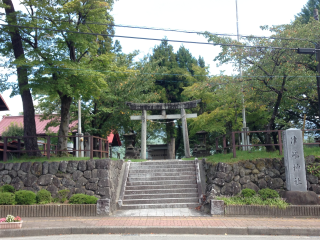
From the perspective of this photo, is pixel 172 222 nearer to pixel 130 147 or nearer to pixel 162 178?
pixel 162 178

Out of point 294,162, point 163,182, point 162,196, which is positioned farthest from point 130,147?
point 294,162

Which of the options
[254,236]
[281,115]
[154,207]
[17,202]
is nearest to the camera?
[254,236]

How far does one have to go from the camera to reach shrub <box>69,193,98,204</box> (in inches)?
409

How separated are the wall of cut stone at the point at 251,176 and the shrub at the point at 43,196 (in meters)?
6.17

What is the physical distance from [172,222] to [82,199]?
3582mm

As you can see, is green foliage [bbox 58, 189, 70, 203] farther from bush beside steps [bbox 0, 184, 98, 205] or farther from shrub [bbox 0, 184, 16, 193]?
shrub [bbox 0, 184, 16, 193]

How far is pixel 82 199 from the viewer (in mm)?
10414

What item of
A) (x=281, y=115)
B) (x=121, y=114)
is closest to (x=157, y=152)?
(x=121, y=114)

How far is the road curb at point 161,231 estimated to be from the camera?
26.4 feet

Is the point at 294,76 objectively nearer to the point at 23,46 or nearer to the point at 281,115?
the point at 281,115

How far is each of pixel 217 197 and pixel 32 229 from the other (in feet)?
21.0

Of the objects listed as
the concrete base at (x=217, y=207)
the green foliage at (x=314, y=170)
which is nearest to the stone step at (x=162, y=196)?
the concrete base at (x=217, y=207)

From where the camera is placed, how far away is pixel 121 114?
21562 mm

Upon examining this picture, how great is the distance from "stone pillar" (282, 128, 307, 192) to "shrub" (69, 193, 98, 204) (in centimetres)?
726
